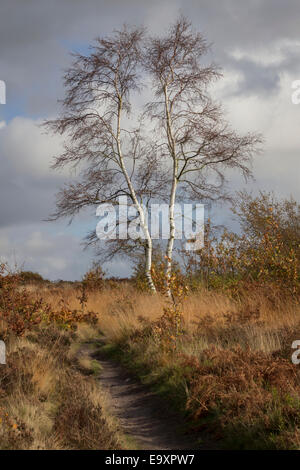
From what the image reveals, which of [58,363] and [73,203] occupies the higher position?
[73,203]

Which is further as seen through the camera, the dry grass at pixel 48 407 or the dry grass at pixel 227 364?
the dry grass at pixel 227 364

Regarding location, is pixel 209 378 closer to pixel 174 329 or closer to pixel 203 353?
pixel 203 353

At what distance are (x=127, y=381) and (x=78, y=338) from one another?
16.9 ft

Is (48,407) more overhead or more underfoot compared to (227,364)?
more underfoot

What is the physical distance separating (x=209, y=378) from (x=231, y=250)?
29.4 ft

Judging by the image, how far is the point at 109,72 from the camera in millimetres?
19641

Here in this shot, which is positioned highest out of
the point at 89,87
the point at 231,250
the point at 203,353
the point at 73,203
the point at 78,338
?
the point at 89,87

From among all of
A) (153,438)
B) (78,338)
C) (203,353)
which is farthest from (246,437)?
(78,338)

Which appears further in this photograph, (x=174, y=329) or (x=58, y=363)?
(x=174, y=329)

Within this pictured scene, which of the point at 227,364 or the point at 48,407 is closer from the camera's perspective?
the point at 48,407

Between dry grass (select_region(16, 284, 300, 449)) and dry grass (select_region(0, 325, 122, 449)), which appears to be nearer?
dry grass (select_region(0, 325, 122, 449))
